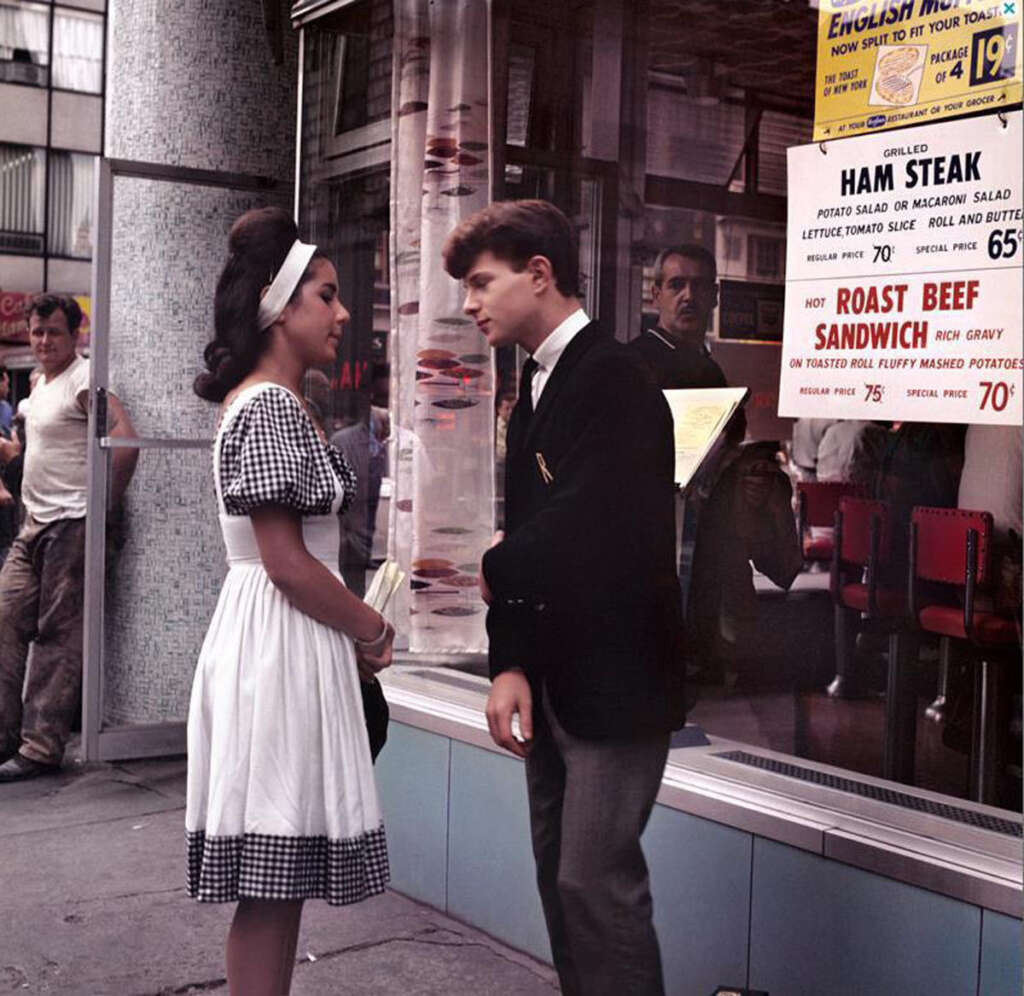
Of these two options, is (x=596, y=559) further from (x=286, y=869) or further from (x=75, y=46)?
(x=75, y=46)

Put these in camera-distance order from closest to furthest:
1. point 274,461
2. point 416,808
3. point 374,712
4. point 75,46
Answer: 1. point 274,461
2. point 374,712
3. point 416,808
4. point 75,46

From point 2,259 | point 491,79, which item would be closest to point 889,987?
point 491,79

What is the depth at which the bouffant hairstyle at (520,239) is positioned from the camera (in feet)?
10.2

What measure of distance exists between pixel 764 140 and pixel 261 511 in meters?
1.69

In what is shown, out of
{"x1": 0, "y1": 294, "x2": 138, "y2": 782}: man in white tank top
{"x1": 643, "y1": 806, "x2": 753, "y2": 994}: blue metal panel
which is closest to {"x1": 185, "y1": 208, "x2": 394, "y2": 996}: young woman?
{"x1": 643, "y1": 806, "x2": 753, "y2": 994}: blue metal panel

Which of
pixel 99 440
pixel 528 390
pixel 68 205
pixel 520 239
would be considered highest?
pixel 68 205

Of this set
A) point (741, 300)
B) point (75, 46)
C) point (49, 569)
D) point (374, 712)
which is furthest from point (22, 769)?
point (75, 46)

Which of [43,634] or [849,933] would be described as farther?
[43,634]

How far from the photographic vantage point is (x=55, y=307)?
6520 mm

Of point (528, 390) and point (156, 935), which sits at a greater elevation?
point (528, 390)

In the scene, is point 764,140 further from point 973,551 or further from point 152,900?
point 152,900

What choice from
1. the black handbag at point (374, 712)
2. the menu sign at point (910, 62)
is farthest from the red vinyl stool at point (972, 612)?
the black handbag at point (374, 712)

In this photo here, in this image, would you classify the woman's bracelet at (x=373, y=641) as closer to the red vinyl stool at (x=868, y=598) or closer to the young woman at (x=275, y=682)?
the young woman at (x=275, y=682)

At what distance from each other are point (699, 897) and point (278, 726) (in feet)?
4.01
